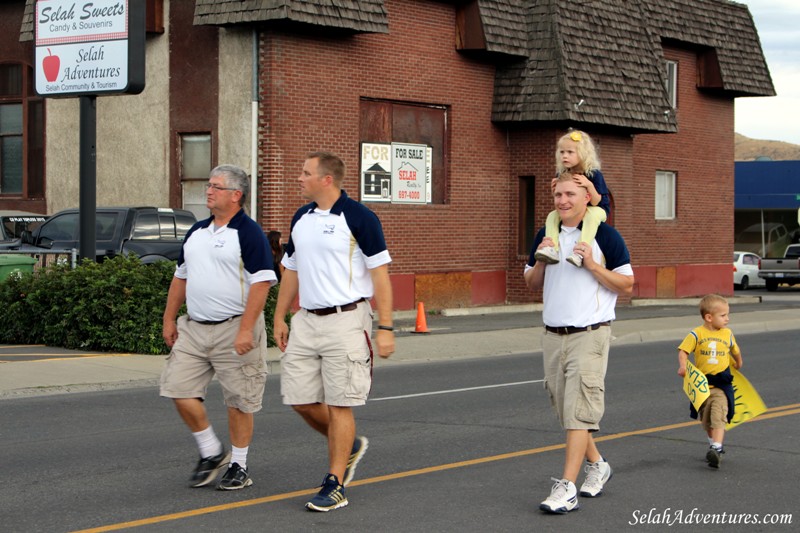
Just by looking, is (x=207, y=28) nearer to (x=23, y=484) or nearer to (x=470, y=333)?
(x=470, y=333)

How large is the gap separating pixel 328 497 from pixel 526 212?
21.0m

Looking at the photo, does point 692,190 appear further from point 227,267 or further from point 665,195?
point 227,267

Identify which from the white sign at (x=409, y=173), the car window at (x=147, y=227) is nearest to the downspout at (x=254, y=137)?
the car window at (x=147, y=227)

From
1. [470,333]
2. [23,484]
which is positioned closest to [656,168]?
[470,333]

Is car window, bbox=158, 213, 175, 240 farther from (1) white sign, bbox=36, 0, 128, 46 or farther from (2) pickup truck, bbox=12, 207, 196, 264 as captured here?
(1) white sign, bbox=36, 0, 128, 46

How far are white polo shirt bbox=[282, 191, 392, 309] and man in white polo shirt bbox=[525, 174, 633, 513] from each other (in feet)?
3.31

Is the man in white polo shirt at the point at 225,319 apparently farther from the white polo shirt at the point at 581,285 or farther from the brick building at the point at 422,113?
the brick building at the point at 422,113

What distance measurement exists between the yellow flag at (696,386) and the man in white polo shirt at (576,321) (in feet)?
5.54

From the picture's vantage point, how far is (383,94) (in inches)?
955

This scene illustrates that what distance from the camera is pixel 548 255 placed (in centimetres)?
695

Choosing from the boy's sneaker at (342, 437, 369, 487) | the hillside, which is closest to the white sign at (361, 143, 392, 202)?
the boy's sneaker at (342, 437, 369, 487)

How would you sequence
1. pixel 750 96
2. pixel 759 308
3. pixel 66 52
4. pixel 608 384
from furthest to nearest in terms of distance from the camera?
1. pixel 750 96
2. pixel 759 308
3. pixel 66 52
4. pixel 608 384

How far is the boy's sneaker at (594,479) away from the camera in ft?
24.6

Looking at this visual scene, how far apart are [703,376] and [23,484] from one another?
481 cm
